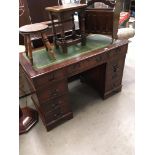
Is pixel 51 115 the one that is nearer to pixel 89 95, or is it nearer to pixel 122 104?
pixel 89 95

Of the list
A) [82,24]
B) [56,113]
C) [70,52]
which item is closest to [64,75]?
[70,52]

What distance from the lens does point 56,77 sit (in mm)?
1287

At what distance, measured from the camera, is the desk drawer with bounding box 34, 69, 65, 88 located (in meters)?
1.20

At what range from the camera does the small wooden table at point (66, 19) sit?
4.30 ft

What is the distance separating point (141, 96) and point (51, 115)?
885mm

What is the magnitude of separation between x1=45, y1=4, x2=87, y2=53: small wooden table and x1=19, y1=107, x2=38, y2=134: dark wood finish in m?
0.77

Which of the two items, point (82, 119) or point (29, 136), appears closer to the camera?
point (29, 136)

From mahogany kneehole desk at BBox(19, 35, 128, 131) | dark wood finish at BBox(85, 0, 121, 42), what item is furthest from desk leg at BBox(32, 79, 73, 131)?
dark wood finish at BBox(85, 0, 121, 42)

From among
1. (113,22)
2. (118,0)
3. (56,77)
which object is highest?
(118,0)

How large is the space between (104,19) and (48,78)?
31.6 inches

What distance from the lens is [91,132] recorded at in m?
1.49

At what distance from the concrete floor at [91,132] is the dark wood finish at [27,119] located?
46mm

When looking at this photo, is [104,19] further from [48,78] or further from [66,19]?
[48,78]

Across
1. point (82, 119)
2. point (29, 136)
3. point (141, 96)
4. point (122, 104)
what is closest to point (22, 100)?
point (29, 136)
